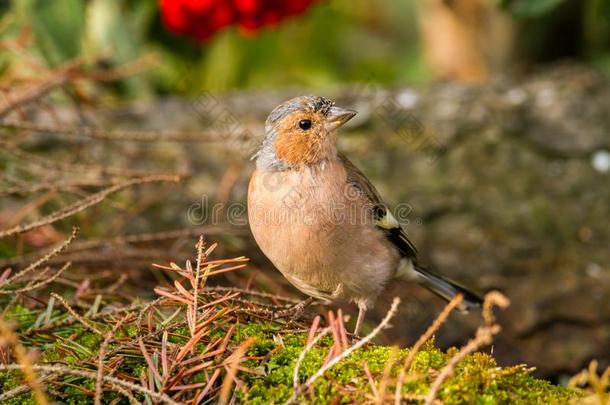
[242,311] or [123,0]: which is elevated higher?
[123,0]

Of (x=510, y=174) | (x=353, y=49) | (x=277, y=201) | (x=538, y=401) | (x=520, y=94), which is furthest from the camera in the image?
(x=353, y=49)

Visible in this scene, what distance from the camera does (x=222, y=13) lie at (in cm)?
483

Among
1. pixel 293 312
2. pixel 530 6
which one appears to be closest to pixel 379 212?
pixel 293 312

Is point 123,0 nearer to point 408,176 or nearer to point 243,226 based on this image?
point 243,226

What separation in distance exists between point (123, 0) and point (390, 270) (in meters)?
3.22

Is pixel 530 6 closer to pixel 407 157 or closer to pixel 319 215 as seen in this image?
pixel 407 157

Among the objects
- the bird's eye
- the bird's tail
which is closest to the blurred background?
the bird's tail

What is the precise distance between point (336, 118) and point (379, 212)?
0.53 metres

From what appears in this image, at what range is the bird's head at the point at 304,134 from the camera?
3.48 meters

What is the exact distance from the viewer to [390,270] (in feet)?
11.9

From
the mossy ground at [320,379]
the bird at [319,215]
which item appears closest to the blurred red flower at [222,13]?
the bird at [319,215]

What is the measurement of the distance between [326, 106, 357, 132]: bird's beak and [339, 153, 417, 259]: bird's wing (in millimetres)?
208

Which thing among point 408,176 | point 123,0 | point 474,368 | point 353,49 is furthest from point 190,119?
point 474,368

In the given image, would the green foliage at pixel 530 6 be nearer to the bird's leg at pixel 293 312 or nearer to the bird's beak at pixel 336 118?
the bird's beak at pixel 336 118
